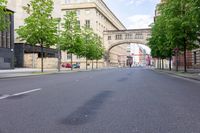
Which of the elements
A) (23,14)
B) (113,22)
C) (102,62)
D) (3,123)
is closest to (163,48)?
(23,14)

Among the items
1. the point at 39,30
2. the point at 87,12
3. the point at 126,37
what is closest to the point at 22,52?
the point at 39,30

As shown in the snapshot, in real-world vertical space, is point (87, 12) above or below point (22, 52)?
above

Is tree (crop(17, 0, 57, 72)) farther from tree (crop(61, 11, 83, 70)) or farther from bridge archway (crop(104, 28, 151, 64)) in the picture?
bridge archway (crop(104, 28, 151, 64))

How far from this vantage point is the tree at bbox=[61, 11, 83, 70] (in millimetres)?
53406

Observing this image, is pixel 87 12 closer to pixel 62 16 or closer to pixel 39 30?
pixel 62 16

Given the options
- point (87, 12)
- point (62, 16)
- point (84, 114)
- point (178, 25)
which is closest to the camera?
point (84, 114)

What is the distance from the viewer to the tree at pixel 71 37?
53406mm

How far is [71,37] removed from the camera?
180 feet

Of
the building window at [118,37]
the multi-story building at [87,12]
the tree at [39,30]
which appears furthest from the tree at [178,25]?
the building window at [118,37]

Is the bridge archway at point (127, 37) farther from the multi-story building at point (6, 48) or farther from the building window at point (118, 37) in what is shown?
the multi-story building at point (6, 48)

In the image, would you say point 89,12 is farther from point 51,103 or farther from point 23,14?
point 51,103

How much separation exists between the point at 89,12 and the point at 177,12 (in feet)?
256

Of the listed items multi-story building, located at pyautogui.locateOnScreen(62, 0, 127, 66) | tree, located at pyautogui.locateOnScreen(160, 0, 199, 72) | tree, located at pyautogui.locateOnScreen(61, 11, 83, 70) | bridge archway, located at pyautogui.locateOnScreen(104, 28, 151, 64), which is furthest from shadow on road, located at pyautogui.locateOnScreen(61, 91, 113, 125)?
bridge archway, located at pyautogui.locateOnScreen(104, 28, 151, 64)

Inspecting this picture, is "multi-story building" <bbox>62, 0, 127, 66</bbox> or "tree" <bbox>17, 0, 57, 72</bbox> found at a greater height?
"multi-story building" <bbox>62, 0, 127, 66</bbox>
